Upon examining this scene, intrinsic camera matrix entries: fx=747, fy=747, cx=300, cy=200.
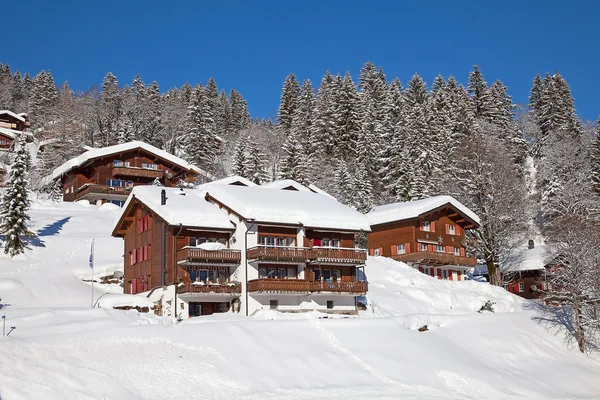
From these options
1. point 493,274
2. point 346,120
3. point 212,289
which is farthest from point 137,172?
point 493,274

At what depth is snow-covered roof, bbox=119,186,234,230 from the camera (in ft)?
151

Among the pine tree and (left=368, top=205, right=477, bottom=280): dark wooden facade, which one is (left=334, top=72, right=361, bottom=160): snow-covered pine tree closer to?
(left=368, top=205, right=477, bottom=280): dark wooden facade

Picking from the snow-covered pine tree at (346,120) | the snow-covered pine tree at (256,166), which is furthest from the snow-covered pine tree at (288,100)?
the snow-covered pine tree at (256,166)

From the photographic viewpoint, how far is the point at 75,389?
84.2 feet

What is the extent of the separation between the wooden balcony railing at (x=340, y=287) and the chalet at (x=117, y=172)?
32.7 metres

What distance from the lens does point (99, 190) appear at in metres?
75.3

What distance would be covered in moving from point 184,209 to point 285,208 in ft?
21.7

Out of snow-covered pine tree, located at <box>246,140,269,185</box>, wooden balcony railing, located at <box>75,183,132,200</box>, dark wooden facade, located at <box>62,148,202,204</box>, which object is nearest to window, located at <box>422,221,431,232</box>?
snow-covered pine tree, located at <box>246,140,269,185</box>

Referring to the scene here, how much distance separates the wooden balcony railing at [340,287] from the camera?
47.1 metres

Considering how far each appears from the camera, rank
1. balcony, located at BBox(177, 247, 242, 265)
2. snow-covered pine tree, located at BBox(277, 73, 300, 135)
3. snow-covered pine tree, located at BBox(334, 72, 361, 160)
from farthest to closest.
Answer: snow-covered pine tree, located at BBox(277, 73, 300, 135) → snow-covered pine tree, located at BBox(334, 72, 361, 160) → balcony, located at BBox(177, 247, 242, 265)

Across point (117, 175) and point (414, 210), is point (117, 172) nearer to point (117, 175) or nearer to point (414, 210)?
point (117, 175)

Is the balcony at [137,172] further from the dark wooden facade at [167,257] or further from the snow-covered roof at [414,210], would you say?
the dark wooden facade at [167,257]

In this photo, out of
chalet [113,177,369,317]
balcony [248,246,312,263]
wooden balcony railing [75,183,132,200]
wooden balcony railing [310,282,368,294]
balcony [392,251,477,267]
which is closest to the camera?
chalet [113,177,369,317]

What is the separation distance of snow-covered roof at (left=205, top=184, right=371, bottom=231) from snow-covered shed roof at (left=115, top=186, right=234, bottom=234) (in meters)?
0.96
